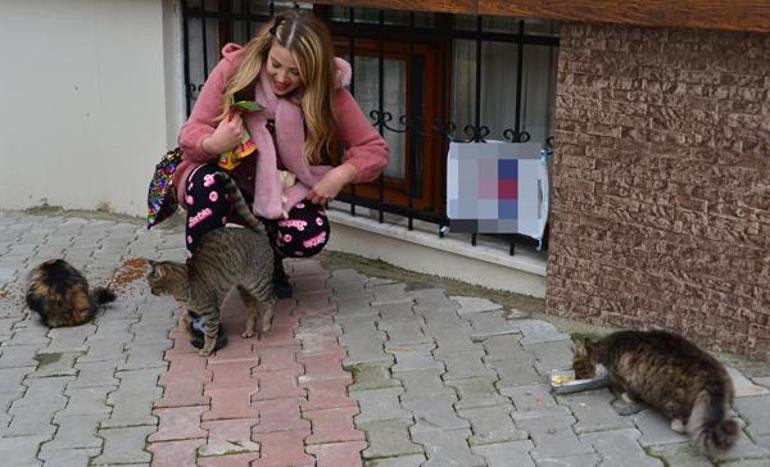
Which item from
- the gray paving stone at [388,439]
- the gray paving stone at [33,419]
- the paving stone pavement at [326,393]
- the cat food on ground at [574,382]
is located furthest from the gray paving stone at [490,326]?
the gray paving stone at [33,419]

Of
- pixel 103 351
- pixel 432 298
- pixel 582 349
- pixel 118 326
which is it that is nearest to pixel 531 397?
pixel 582 349

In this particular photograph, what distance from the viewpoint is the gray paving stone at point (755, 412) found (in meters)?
3.96

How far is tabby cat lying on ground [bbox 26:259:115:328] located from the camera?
201 inches

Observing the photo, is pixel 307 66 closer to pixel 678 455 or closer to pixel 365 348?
pixel 365 348

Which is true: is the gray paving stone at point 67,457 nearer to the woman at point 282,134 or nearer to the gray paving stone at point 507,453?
the woman at point 282,134

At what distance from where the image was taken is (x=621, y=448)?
3.87 meters

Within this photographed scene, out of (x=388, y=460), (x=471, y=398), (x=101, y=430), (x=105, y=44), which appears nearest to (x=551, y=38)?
(x=471, y=398)

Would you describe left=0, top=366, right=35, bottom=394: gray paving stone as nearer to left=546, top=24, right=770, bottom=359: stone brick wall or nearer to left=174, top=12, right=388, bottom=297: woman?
left=174, top=12, right=388, bottom=297: woman

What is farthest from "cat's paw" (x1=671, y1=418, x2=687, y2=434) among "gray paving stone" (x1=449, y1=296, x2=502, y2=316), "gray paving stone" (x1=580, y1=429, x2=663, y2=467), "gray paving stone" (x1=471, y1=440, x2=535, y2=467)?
"gray paving stone" (x1=449, y1=296, x2=502, y2=316)

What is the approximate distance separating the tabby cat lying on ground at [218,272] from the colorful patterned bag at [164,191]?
485mm

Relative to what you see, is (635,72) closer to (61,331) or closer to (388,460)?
(388,460)

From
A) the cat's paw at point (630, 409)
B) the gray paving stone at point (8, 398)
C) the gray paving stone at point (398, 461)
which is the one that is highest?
the cat's paw at point (630, 409)

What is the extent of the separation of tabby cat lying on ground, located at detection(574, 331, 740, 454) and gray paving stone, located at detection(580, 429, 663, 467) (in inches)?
6.9

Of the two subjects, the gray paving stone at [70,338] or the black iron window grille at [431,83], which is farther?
the black iron window grille at [431,83]
